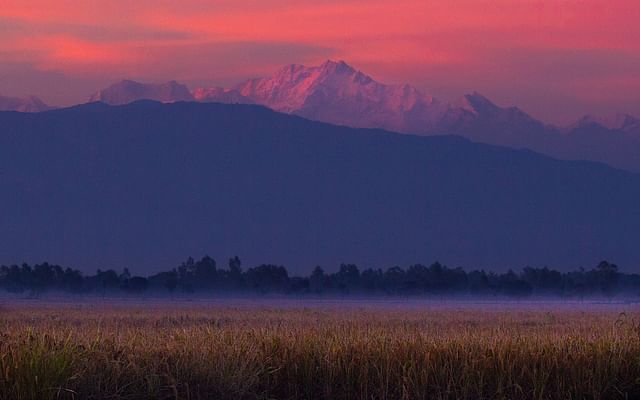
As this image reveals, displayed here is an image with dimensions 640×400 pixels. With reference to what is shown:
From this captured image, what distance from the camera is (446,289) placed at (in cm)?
19200

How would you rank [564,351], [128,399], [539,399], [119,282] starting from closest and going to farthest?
[128,399]
[539,399]
[564,351]
[119,282]

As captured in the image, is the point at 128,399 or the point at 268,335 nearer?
the point at 128,399

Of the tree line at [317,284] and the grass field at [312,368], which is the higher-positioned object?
the tree line at [317,284]

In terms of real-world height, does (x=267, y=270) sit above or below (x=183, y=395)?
above

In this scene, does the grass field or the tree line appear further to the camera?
the tree line

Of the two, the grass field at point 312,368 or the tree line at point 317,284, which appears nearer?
the grass field at point 312,368

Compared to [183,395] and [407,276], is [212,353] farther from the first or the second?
[407,276]

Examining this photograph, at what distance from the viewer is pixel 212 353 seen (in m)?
17.4

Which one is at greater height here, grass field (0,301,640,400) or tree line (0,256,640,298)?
tree line (0,256,640,298)

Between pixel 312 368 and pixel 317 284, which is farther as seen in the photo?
pixel 317 284

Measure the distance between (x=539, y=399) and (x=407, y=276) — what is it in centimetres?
18204

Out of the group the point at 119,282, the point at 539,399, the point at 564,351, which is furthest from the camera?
the point at 119,282

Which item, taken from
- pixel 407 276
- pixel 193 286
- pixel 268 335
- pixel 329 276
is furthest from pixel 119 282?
pixel 268 335

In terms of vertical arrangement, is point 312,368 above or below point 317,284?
below
